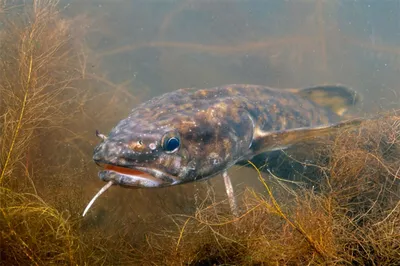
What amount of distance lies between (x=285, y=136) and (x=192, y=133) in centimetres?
150

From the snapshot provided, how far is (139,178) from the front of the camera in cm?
340

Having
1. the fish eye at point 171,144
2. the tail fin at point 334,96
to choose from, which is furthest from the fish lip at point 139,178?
the tail fin at point 334,96

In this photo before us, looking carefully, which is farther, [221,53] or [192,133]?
[221,53]

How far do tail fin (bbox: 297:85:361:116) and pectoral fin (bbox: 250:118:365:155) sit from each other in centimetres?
237

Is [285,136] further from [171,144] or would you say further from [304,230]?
[304,230]

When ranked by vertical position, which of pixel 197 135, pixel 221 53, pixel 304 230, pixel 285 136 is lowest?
pixel 221 53

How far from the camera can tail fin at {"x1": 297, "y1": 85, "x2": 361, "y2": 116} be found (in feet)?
23.0

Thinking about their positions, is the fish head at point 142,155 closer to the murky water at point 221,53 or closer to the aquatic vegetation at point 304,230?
the aquatic vegetation at point 304,230

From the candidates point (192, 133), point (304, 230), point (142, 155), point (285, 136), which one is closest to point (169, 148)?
point (142, 155)

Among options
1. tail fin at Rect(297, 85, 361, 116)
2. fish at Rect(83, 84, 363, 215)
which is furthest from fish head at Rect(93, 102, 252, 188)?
tail fin at Rect(297, 85, 361, 116)

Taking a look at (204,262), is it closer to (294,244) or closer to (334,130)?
(294,244)

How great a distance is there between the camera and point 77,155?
24.9 ft

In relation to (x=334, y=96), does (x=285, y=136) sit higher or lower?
higher

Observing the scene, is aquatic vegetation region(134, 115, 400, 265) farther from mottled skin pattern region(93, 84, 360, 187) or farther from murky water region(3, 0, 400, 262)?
murky water region(3, 0, 400, 262)
